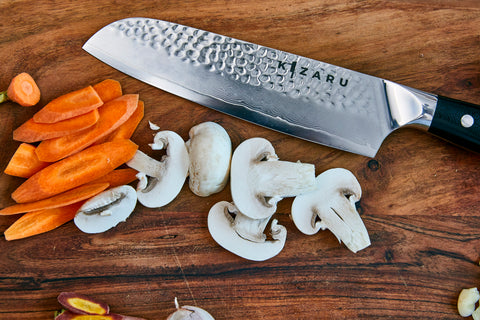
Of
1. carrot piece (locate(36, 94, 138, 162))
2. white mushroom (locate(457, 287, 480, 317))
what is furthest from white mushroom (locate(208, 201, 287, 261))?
white mushroom (locate(457, 287, 480, 317))

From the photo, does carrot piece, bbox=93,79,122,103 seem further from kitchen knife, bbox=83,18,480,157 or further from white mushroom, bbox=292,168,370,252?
white mushroom, bbox=292,168,370,252

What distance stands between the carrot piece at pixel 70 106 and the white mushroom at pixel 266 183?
0.50 meters

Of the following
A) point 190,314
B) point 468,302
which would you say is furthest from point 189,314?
point 468,302

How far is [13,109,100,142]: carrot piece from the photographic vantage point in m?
1.21

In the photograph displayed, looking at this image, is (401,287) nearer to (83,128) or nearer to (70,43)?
(83,128)

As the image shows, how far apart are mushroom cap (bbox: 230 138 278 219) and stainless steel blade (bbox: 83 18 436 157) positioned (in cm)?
12

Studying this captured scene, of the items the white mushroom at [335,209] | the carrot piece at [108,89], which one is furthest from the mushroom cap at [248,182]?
the carrot piece at [108,89]

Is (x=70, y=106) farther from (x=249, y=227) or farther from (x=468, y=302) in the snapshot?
(x=468, y=302)

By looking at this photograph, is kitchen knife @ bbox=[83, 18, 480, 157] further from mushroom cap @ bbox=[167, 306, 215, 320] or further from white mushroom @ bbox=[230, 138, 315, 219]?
mushroom cap @ bbox=[167, 306, 215, 320]

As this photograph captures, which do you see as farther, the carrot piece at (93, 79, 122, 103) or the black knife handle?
the carrot piece at (93, 79, 122, 103)

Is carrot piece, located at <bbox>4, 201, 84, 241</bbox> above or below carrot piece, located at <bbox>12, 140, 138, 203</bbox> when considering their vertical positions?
below

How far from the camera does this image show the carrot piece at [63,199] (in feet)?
3.86

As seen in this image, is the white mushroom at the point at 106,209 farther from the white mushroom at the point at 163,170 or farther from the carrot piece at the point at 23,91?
the carrot piece at the point at 23,91

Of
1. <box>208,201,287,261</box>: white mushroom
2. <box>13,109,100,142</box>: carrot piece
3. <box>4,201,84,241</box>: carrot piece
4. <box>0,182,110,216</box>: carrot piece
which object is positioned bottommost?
<box>208,201,287,261</box>: white mushroom
